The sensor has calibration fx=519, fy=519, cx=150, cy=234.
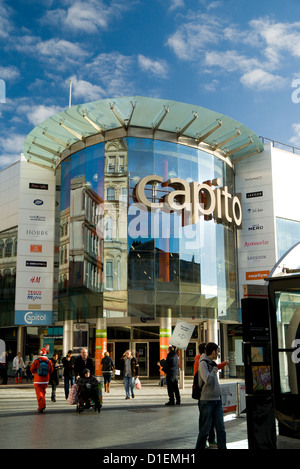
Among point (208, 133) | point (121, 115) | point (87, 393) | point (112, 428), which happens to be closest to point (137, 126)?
point (121, 115)

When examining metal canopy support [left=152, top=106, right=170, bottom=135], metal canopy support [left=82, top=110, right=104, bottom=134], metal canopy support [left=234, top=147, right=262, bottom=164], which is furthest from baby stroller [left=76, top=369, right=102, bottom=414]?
metal canopy support [left=234, top=147, right=262, bottom=164]

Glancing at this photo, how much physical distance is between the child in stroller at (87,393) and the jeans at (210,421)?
6462 millimetres

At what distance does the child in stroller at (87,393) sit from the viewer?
44.0 ft

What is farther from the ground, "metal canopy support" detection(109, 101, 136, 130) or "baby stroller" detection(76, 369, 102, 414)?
"metal canopy support" detection(109, 101, 136, 130)

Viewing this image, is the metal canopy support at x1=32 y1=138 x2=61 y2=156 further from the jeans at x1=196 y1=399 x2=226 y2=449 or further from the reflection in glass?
the jeans at x1=196 y1=399 x2=226 y2=449

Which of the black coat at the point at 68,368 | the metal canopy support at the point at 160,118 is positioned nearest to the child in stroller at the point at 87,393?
the black coat at the point at 68,368

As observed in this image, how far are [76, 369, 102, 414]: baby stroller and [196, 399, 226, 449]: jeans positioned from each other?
6465mm

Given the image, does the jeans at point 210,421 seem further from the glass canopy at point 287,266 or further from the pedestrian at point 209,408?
the glass canopy at point 287,266

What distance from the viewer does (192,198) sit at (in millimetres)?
28078

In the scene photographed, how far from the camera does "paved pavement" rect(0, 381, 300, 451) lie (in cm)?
852

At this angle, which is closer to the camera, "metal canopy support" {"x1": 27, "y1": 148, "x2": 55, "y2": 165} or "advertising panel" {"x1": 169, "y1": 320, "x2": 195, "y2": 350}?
"advertising panel" {"x1": 169, "y1": 320, "x2": 195, "y2": 350}
